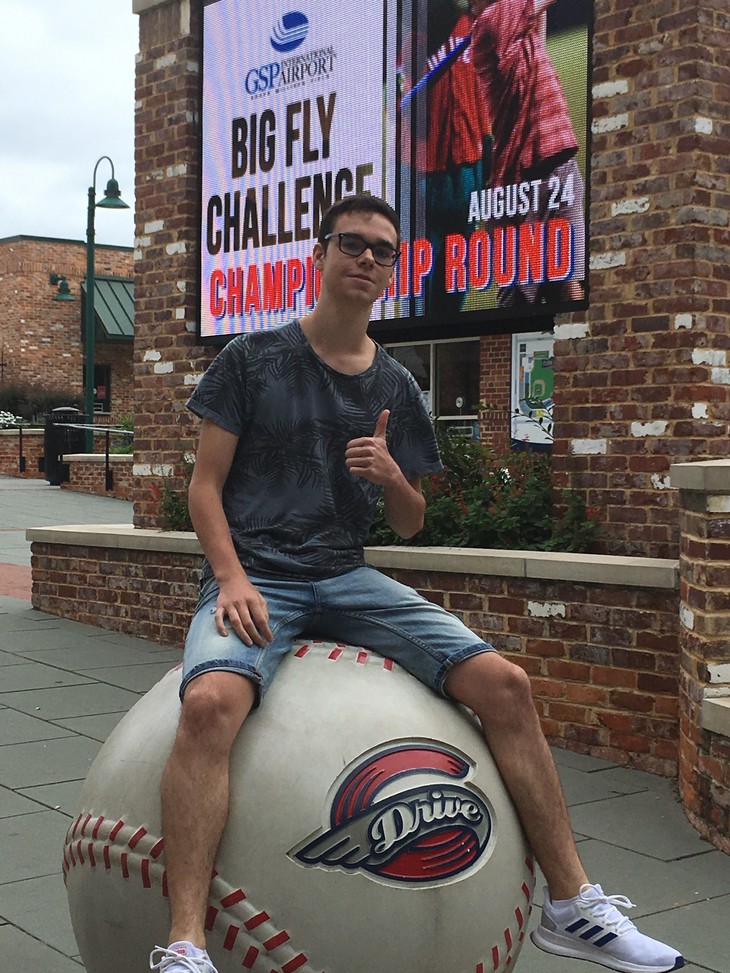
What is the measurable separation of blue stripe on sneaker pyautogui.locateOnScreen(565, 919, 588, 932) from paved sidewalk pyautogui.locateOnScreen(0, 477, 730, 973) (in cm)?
58

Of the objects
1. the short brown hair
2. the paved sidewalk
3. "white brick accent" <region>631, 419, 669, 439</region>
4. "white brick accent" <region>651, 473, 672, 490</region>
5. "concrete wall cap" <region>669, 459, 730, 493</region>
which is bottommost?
the paved sidewalk

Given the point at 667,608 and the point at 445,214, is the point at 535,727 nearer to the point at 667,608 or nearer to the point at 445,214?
the point at 667,608

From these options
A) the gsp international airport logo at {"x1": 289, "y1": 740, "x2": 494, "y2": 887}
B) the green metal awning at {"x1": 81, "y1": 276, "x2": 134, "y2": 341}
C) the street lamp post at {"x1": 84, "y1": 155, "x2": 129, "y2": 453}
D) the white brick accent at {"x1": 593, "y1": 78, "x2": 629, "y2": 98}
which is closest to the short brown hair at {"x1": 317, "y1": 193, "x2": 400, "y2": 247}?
the gsp international airport logo at {"x1": 289, "y1": 740, "x2": 494, "y2": 887}

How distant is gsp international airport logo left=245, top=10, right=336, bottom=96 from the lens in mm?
9000

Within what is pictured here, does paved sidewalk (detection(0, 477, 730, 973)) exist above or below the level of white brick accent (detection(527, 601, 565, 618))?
below

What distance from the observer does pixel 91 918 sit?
129 inches

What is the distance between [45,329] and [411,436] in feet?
121

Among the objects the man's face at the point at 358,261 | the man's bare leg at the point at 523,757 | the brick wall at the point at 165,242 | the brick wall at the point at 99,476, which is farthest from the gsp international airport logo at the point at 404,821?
the brick wall at the point at 99,476

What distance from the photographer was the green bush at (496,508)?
23.6 ft

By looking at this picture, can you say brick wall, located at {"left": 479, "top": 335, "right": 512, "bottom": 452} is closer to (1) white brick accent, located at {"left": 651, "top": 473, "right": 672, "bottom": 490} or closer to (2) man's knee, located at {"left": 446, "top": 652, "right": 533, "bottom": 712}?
(1) white brick accent, located at {"left": 651, "top": 473, "right": 672, "bottom": 490}

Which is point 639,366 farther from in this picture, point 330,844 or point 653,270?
point 330,844

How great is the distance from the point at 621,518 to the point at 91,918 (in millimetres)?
4394

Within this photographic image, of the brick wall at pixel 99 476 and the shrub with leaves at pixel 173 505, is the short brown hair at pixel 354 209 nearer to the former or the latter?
the shrub with leaves at pixel 173 505

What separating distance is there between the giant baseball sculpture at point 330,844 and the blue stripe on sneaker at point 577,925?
17 centimetres
